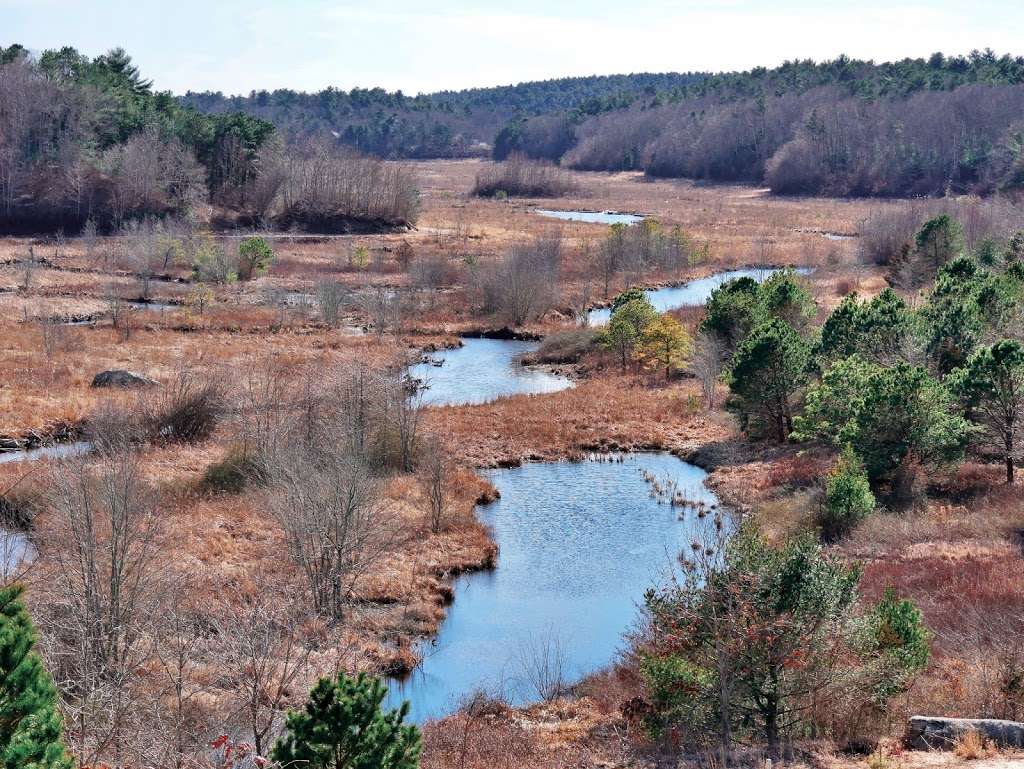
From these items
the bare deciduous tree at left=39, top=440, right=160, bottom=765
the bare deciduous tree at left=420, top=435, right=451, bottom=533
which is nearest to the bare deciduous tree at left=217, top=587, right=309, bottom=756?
the bare deciduous tree at left=39, top=440, right=160, bottom=765

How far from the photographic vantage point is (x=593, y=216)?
138 metres

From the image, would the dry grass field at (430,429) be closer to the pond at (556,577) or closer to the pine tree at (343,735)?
the pond at (556,577)

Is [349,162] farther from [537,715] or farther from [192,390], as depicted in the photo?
[537,715]

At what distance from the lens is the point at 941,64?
18162 cm

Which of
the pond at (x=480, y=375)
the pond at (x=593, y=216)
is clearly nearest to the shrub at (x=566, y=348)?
the pond at (x=480, y=375)

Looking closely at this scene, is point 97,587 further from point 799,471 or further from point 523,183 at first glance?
point 523,183

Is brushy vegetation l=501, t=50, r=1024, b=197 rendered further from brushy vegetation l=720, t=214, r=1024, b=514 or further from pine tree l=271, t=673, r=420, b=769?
pine tree l=271, t=673, r=420, b=769

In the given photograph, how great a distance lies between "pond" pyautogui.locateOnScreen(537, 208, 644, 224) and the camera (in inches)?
5118

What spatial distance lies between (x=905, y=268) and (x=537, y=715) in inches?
2297

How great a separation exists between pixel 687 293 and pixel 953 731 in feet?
215

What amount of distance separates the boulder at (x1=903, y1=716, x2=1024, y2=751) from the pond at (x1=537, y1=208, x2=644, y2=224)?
10872 centimetres

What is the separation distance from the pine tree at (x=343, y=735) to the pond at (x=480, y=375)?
36715 millimetres

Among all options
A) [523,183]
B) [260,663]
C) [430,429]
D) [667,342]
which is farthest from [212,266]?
[523,183]

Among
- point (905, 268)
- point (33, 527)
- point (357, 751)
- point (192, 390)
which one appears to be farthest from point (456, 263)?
point (357, 751)
